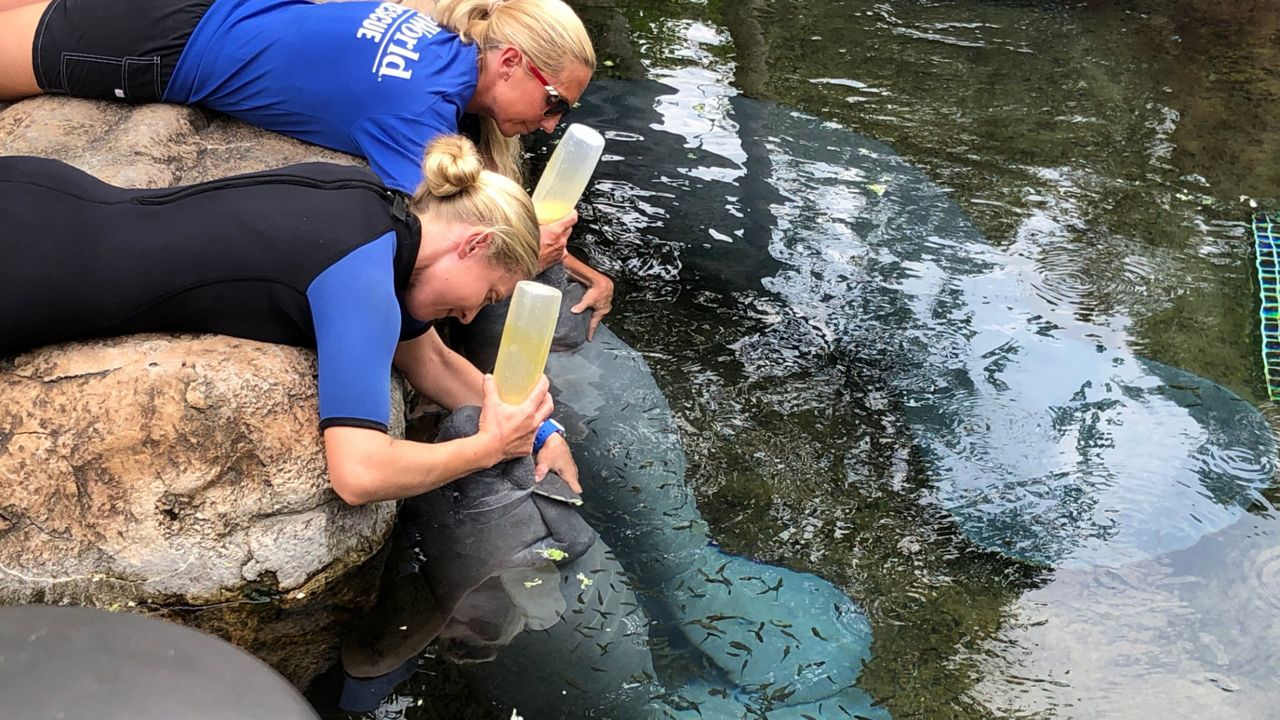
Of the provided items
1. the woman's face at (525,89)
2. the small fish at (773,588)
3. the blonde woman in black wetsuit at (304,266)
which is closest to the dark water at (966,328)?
the small fish at (773,588)

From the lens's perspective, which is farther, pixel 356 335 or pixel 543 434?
pixel 543 434

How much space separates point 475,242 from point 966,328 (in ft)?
8.05

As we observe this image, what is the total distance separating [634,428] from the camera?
143 inches

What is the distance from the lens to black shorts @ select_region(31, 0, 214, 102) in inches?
133

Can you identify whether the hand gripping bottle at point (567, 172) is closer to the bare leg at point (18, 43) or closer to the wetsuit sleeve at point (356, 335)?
the wetsuit sleeve at point (356, 335)

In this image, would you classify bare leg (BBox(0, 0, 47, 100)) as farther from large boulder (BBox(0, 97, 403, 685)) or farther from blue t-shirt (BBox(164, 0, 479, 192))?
large boulder (BBox(0, 97, 403, 685))

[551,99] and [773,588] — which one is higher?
[551,99]

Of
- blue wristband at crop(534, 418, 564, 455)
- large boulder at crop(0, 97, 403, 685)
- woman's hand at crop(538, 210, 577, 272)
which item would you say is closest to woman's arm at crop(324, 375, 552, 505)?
large boulder at crop(0, 97, 403, 685)

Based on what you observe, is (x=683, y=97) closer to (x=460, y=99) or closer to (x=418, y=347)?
(x=460, y=99)

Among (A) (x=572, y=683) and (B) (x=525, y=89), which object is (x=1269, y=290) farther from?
(A) (x=572, y=683)

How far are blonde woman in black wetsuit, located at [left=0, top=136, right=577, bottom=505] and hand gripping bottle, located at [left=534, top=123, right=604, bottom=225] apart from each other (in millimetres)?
663

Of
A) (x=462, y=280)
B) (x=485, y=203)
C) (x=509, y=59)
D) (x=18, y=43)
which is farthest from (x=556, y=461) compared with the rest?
(x=18, y=43)

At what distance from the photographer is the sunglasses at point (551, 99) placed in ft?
11.0

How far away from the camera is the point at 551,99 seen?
3402mm
